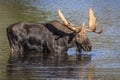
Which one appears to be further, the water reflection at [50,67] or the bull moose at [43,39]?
the bull moose at [43,39]

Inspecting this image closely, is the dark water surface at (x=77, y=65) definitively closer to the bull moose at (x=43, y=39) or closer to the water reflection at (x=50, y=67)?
the water reflection at (x=50, y=67)

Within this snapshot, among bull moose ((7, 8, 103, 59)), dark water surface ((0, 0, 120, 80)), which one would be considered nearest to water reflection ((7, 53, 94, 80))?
dark water surface ((0, 0, 120, 80))

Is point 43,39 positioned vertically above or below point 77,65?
above

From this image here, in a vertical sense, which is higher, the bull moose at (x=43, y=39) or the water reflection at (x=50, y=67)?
the bull moose at (x=43, y=39)

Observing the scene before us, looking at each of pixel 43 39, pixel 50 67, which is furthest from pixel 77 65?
pixel 43 39

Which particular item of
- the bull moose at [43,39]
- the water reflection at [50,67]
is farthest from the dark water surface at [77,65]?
the bull moose at [43,39]

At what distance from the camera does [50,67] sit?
17.6 m

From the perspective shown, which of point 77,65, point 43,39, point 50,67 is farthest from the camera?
point 43,39

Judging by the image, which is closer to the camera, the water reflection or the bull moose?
the water reflection

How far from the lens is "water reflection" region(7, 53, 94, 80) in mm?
16047

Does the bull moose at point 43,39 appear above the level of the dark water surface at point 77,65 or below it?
above

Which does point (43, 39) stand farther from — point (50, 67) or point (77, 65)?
point (50, 67)

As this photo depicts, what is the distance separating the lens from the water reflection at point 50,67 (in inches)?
632

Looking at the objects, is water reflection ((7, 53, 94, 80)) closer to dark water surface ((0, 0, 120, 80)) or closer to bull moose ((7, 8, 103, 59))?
dark water surface ((0, 0, 120, 80))
